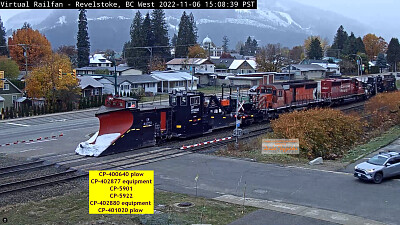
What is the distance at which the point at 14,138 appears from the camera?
36.5 metres

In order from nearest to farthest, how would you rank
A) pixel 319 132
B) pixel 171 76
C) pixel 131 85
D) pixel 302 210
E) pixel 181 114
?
pixel 302 210 → pixel 319 132 → pixel 181 114 → pixel 131 85 → pixel 171 76

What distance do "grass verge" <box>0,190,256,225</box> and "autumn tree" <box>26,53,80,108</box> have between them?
39.0 m

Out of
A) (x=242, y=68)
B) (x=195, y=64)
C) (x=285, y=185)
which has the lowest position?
(x=285, y=185)

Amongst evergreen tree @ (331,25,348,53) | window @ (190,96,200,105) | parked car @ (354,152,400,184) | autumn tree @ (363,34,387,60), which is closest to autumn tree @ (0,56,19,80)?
window @ (190,96,200,105)

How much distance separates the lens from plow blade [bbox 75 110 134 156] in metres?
27.9

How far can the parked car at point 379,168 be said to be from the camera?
2097 cm

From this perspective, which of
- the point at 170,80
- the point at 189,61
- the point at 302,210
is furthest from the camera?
the point at 189,61

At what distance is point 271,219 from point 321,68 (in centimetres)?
9351

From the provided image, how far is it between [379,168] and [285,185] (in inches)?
180

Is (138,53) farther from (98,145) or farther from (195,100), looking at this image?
(98,145)

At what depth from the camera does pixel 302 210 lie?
16.9 m

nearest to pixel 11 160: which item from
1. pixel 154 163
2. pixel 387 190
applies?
pixel 154 163

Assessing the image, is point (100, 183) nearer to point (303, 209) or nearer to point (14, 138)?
point (303, 209)

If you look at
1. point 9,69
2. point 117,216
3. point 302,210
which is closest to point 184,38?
point 9,69
